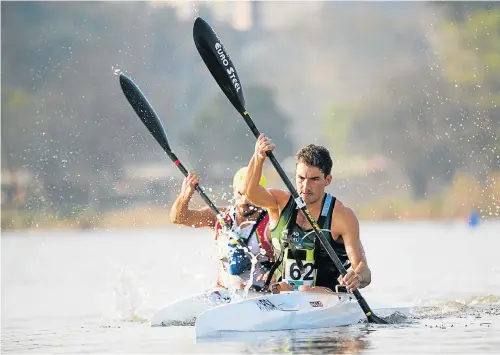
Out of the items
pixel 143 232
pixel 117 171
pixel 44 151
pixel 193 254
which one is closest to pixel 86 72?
pixel 44 151

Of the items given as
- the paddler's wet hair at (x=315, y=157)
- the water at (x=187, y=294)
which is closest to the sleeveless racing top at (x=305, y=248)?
the paddler's wet hair at (x=315, y=157)

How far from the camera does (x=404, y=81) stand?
49.8m

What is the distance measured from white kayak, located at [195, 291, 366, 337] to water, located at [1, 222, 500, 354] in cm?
12

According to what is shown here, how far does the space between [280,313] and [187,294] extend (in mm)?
5845

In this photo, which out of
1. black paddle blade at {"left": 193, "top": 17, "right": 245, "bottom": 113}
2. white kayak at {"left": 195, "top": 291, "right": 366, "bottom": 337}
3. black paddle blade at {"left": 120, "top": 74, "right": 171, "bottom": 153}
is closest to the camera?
white kayak at {"left": 195, "top": 291, "right": 366, "bottom": 337}

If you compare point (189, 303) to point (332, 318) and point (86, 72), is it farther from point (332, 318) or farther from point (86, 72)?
point (86, 72)

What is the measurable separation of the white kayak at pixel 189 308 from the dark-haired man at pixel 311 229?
0.81 meters

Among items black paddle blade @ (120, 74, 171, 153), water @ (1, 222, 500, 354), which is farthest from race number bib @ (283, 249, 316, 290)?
black paddle blade @ (120, 74, 171, 153)

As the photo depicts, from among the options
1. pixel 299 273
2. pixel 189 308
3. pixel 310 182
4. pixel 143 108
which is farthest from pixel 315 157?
pixel 143 108

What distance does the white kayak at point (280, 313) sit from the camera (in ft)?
36.1

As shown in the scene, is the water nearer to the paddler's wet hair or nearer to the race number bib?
the race number bib

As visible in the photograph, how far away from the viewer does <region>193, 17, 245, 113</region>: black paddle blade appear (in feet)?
39.5

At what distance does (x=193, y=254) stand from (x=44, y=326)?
Answer: 11.9 meters

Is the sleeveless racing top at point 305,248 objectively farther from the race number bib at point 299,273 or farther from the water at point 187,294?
the water at point 187,294
